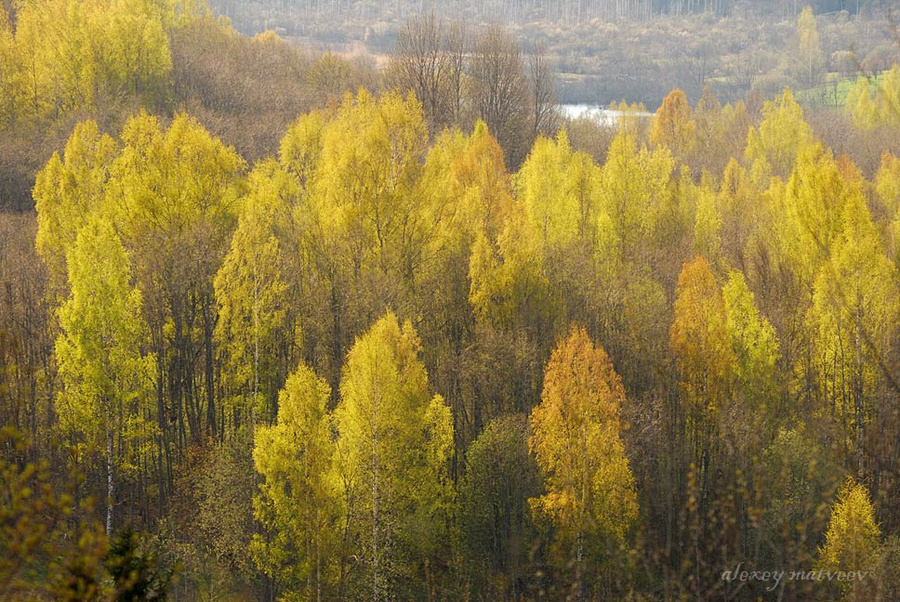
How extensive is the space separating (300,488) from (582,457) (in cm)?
789

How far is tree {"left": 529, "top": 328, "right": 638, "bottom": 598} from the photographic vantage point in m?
26.1

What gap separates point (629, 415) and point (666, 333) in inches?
209

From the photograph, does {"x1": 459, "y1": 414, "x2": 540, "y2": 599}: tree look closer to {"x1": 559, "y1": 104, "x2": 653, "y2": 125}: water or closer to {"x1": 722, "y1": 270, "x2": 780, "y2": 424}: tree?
{"x1": 722, "y1": 270, "x2": 780, "y2": 424}: tree

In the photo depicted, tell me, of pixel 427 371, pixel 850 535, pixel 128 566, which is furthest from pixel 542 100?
pixel 128 566

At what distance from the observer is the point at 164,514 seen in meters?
30.1

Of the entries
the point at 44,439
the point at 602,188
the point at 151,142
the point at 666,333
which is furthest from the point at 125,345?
the point at 602,188

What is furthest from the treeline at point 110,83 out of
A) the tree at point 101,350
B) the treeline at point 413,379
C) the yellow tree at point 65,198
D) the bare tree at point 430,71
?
the tree at point 101,350

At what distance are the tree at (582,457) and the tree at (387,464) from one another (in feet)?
10.6

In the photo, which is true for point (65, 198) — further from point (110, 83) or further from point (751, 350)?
point (751, 350)

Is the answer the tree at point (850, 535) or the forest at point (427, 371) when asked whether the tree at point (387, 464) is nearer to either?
the forest at point (427, 371)

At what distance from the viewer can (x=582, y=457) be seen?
26641 millimetres

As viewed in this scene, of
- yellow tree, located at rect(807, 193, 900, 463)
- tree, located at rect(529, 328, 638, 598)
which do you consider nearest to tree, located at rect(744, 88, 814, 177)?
yellow tree, located at rect(807, 193, 900, 463)

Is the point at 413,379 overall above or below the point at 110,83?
below

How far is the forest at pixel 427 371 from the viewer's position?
26.2 meters
